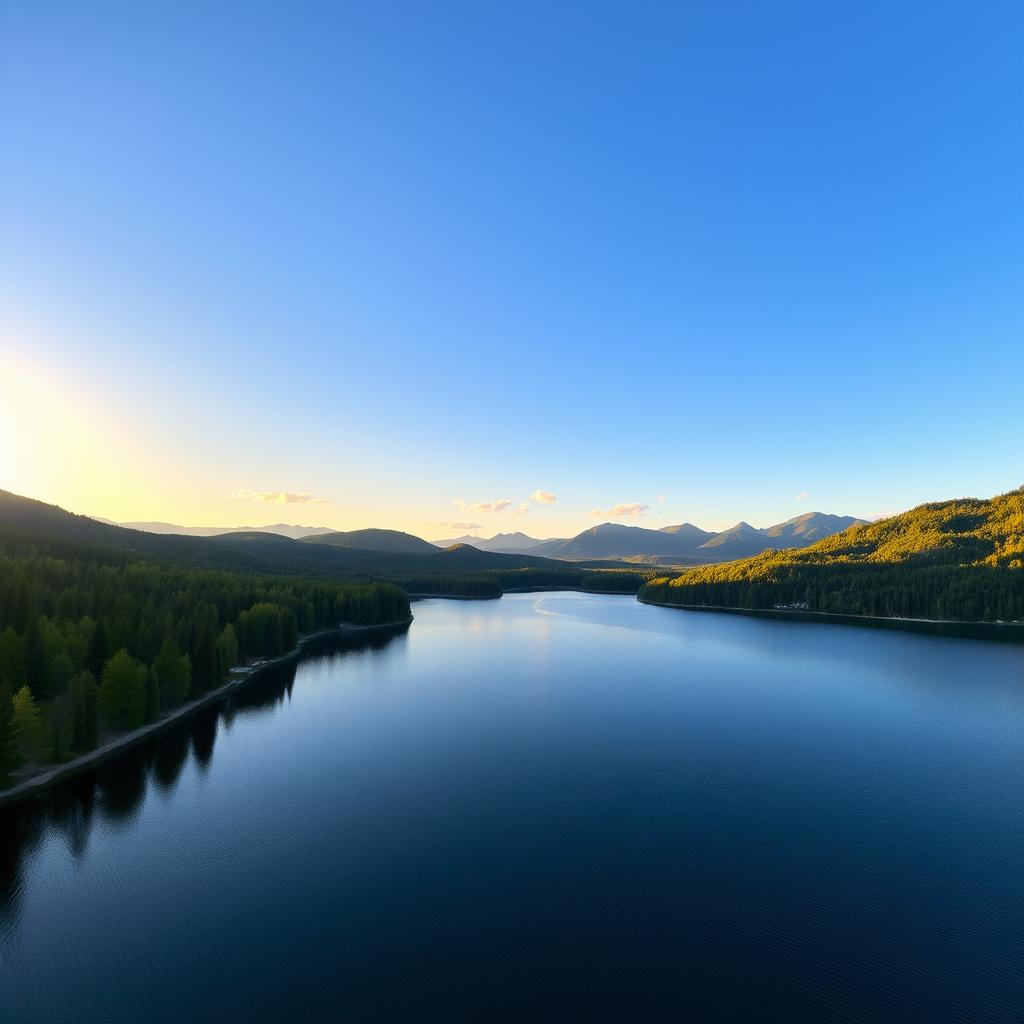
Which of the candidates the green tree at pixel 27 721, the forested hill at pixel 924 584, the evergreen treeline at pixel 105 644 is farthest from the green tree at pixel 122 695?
the forested hill at pixel 924 584

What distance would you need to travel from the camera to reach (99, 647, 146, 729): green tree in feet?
182

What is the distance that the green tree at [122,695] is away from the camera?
55.5 m

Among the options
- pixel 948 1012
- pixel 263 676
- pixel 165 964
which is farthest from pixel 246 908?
pixel 263 676

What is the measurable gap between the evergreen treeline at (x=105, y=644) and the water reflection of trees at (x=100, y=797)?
12.8ft

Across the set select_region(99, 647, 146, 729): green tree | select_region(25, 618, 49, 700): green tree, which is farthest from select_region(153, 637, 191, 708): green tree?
select_region(25, 618, 49, 700): green tree

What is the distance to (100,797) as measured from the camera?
4256 cm

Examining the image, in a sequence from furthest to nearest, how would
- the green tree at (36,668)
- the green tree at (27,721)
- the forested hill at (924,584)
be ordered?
the forested hill at (924,584) → the green tree at (36,668) → the green tree at (27,721)

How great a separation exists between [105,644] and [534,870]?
58.2 m

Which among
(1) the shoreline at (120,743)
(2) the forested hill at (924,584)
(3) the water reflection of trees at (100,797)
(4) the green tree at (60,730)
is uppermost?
(2) the forested hill at (924,584)

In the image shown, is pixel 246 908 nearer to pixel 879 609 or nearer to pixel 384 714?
pixel 384 714

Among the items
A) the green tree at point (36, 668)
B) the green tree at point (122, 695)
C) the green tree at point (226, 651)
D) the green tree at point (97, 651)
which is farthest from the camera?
the green tree at point (226, 651)

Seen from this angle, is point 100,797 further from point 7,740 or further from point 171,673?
point 171,673

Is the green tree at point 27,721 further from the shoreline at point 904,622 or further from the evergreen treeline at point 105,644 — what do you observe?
the shoreline at point 904,622

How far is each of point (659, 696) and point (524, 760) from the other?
28973 millimetres
